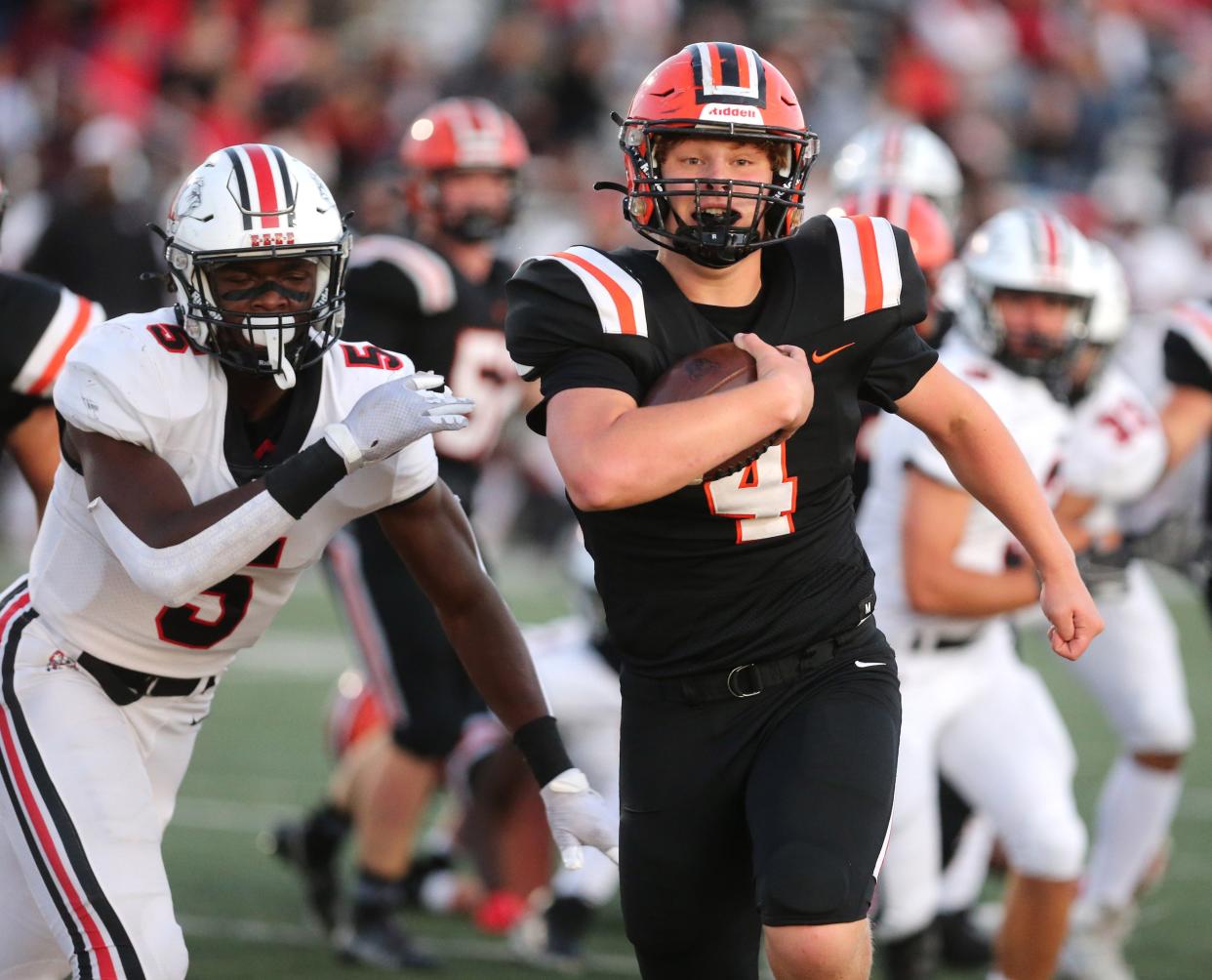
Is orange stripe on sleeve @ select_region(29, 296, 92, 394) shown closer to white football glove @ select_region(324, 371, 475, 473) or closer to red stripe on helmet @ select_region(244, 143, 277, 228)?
red stripe on helmet @ select_region(244, 143, 277, 228)

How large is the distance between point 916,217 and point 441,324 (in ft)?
4.56

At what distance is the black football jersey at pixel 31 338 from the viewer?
13.3 ft

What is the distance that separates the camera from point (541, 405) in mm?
3281

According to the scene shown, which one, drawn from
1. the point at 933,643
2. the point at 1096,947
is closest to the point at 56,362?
the point at 933,643

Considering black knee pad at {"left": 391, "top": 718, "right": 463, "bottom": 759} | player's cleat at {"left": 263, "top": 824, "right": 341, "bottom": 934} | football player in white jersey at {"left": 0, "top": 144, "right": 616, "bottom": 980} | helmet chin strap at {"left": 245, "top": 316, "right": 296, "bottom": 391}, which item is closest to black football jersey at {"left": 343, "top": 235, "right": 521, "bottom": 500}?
black knee pad at {"left": 391, "top": 718, "right": 463, "bottom": 759}

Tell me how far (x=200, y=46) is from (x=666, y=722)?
10.8m

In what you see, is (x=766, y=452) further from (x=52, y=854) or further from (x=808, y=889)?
(x=52, y=854)

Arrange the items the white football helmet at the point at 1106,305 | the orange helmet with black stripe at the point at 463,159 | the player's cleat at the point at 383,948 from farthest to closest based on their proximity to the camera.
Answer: the orange helmet with black stripe at the point at 463,159
the player's cleat at the point at 383,948
the white football helmet at the point at 1106,305

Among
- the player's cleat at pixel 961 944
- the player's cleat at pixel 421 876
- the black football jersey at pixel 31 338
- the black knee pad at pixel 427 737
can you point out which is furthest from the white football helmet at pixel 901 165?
the black football jersey at pixel 31 338

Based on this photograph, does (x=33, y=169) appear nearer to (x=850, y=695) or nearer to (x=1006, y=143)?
(x=1006, y=143)

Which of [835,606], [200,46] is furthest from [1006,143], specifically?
[835,606]

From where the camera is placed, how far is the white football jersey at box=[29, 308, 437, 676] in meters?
3.34

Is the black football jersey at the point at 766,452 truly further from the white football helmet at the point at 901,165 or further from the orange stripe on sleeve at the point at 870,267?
the white football helmet at the point at 901,165

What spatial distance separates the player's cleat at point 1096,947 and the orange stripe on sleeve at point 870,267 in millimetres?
2494
